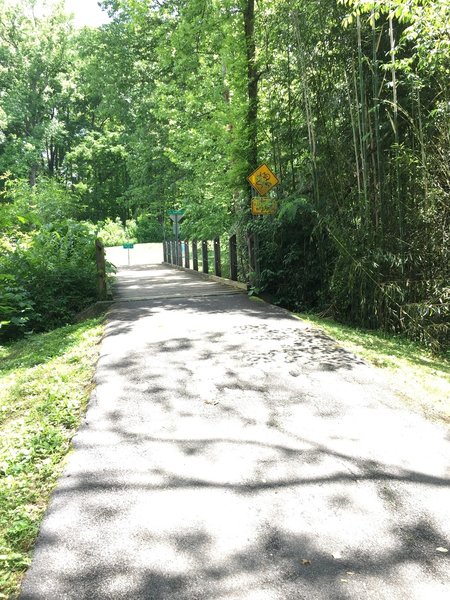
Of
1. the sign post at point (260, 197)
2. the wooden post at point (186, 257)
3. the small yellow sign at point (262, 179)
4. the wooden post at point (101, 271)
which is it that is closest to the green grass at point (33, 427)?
the wooden post at point (101, 271)

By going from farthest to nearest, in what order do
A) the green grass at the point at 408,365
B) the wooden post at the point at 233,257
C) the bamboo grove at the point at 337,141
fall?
1. the wooden post at the point at 233,257
2. the bamboo grove at the point at 337,141
3. the green grass at the point at 408,365

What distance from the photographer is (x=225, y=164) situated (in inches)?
640

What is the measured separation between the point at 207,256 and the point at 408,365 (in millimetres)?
11211

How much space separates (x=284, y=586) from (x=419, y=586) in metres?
0.57

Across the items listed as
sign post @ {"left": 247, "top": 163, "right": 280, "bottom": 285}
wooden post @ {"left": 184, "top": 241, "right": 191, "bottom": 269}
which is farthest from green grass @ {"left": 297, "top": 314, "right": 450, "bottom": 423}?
wooden post @ {"left": 184, "top": 241, "right": 191, "bottom": 269}

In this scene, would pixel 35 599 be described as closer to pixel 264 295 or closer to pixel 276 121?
pixel 264 295

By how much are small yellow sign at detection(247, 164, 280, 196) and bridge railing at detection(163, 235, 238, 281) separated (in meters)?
2.28

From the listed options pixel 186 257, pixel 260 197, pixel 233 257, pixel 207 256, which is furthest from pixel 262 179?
pixel 186 257

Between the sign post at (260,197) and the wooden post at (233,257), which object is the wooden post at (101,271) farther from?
the wooden post at (233,257)

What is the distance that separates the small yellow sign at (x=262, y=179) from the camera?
10.5 meters

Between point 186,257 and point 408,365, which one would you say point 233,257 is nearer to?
point 408,365

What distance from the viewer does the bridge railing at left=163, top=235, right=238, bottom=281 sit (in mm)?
13039

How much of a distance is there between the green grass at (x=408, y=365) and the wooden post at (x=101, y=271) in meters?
4.07

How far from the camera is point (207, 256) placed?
1684 cm
